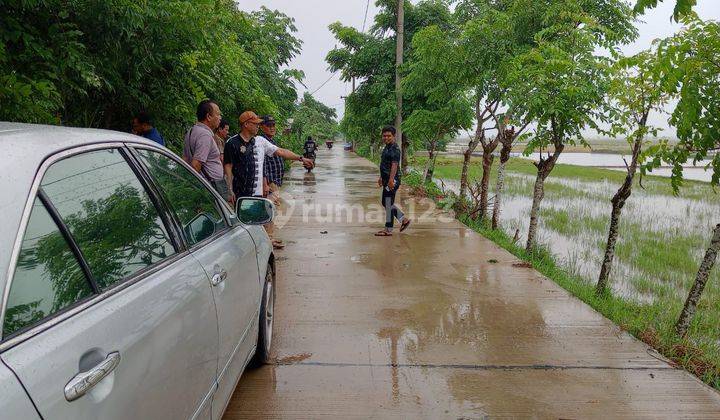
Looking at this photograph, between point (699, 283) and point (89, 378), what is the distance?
14.3 ft

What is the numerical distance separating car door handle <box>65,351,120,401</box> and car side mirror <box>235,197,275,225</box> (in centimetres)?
171

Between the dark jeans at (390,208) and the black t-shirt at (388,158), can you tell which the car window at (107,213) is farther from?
the dark jeans at (390,208)

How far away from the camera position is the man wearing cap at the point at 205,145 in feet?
16.2

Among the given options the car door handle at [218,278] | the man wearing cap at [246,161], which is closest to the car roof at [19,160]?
the car door handle at [218,278]

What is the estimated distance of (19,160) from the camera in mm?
1233

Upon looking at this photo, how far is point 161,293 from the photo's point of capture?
1647 millimetres

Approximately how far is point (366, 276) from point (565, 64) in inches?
132

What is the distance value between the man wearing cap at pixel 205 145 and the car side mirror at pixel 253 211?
202 cm

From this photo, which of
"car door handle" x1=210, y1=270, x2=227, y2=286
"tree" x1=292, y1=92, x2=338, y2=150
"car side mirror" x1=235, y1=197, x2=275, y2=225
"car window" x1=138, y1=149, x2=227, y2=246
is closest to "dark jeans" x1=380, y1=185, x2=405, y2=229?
"car side mirror" x1=235, y1=197, x2=275, y2=225

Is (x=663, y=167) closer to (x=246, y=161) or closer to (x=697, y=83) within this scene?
(x=697, y=83)

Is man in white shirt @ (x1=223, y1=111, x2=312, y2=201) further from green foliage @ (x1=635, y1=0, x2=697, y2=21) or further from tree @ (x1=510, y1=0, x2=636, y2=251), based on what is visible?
green foliage @ (x1=635, y1=0, x2=697, y2=21)

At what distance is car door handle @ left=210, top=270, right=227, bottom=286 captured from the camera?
2.11 m

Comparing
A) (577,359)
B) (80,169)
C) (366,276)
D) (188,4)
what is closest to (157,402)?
(80,169)

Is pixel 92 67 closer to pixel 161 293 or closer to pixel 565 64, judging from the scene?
pixel 161 293
